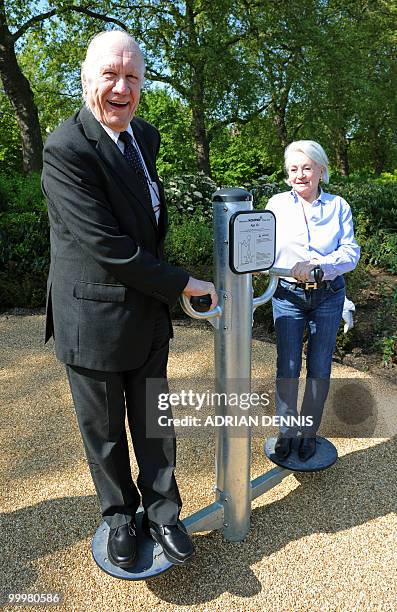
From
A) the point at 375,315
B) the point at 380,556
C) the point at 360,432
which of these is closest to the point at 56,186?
the point at 380,556

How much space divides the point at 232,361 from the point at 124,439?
0.55 metres

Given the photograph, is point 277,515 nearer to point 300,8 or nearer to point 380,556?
point 380,556

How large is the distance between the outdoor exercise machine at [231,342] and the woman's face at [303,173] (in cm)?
49

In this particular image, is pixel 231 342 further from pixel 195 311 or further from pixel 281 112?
pixel 281 112

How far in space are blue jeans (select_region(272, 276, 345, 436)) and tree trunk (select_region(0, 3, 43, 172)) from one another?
802 centimetres

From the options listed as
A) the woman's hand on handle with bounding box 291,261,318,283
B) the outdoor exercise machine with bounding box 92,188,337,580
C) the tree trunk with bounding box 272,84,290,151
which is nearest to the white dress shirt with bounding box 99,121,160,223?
the outdoor exercise machine with bounding box 92,188,337,580

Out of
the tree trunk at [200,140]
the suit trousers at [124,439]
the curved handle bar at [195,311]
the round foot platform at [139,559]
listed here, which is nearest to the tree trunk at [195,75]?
the tree trunk at [200,140]

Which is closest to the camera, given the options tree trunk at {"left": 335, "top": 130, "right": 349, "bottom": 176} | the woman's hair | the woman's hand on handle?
the woman's hand on handle

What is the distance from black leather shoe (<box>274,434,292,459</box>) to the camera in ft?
9.73

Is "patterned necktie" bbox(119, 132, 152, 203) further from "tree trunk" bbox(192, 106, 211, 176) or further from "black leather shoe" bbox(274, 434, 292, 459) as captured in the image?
"tree trunk" bbox(192, 106, 211, 176)

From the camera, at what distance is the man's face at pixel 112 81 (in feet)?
5.89

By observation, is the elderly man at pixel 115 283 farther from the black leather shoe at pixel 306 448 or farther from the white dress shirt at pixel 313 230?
the black leather shoe at pixel 306 448

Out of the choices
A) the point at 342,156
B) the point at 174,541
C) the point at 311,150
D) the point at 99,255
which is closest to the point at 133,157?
the point at 99,255

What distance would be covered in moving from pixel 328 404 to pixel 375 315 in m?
1.76
